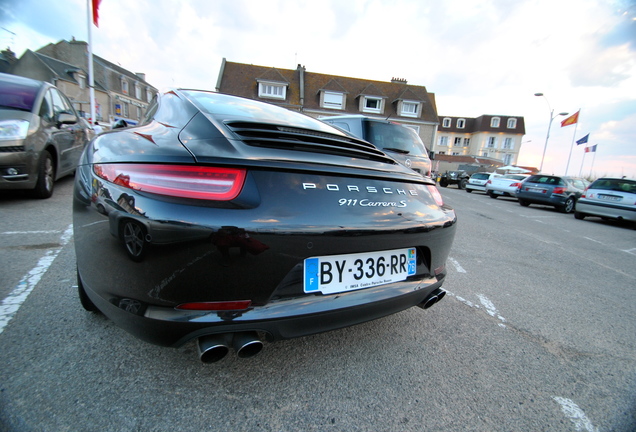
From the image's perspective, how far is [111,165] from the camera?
4.45ft

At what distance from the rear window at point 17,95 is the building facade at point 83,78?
26.2m

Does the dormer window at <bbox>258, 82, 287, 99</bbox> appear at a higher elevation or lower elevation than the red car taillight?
higher

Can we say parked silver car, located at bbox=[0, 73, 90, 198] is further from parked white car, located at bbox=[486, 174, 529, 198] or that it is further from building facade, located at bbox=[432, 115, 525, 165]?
building facade, located at bbox=[432, 115, 525, 165]

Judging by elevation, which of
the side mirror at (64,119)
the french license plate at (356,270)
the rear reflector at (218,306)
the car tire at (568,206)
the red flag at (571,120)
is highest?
the red flag at (571,120)

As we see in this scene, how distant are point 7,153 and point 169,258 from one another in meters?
4.10

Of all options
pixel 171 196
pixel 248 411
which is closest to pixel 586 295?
pixel 248 411

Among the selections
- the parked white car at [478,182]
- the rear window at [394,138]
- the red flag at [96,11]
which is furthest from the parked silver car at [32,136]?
the parked white car at [478,182]

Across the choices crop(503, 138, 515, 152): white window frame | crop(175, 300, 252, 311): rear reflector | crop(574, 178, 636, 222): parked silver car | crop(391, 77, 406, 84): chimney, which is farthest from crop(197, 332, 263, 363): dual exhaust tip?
crop(503, 138, 515, 152): white window frame

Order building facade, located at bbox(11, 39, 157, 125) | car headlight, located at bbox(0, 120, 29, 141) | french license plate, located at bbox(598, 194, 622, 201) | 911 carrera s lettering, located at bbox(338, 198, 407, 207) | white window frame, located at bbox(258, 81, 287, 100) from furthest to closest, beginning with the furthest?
building facade, located at bbox(11, 39, 157, 125) → white window frame, located at bbox(258, 81, 287, 100) → french license plate, located at bbox(598, 194, 622, 201) → car headlight, located at bbox(0, 120, 29, 141) → 911 carrera s lettering, located at bbox(338, 198, 407, 207)

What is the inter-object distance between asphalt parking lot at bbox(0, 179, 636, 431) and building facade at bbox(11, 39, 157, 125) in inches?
1202

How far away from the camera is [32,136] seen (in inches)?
154

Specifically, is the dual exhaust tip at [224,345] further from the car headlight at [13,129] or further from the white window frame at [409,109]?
the white window frame at [409,109]

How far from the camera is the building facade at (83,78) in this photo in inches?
1284

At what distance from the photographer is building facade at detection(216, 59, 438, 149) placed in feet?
96.0
